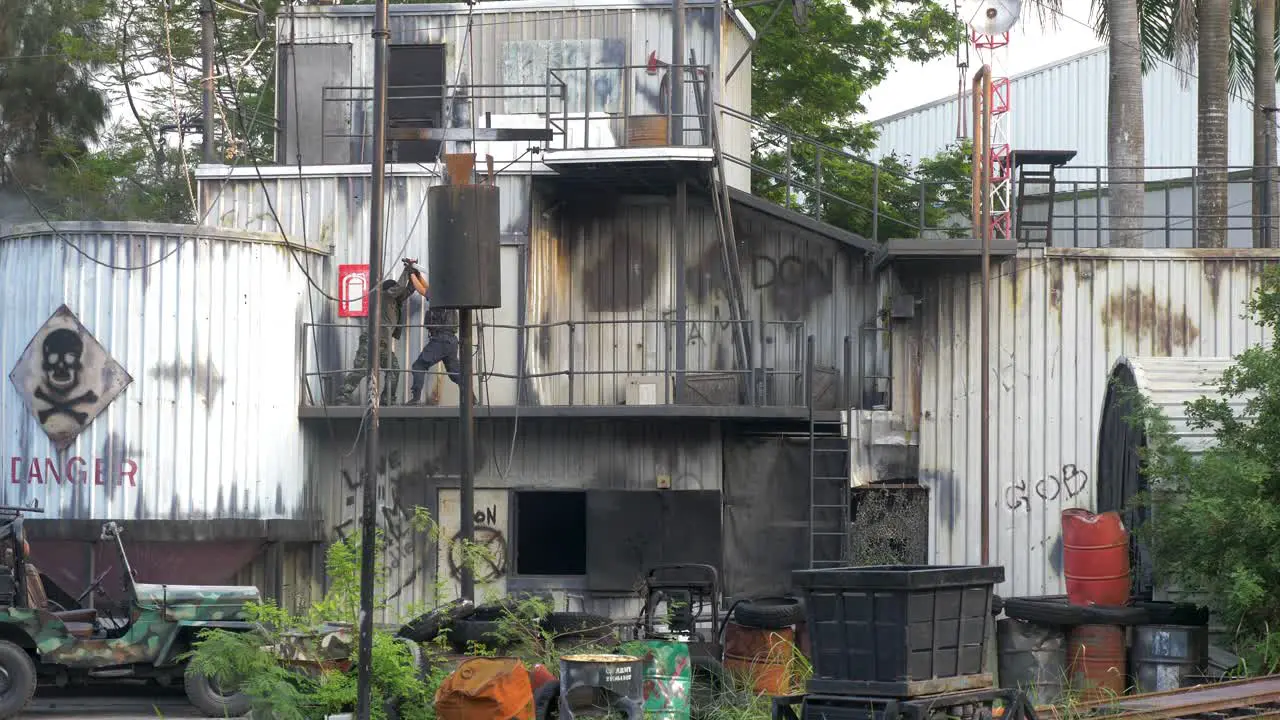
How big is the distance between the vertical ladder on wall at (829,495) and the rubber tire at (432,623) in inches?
268

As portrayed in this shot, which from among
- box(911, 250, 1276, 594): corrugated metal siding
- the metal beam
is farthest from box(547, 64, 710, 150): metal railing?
box(911, 250, 1276, 594): corrugated metal siding

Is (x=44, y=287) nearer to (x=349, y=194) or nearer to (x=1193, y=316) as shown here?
(x=349, y=194)

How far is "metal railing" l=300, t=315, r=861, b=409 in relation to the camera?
20688 mm

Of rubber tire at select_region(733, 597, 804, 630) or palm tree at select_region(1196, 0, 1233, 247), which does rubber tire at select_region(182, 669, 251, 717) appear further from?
palm tree at select_region(1196, 0, 1233, 247)

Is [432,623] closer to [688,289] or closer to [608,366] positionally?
[608,366]

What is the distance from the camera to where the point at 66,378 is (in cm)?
1914

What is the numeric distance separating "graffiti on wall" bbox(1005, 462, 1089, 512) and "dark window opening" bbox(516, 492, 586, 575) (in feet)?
18.7

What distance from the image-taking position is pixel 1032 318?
20766mm

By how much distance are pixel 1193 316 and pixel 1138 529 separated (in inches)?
234

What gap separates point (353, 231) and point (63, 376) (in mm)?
4292

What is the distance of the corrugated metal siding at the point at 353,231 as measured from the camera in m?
21.0

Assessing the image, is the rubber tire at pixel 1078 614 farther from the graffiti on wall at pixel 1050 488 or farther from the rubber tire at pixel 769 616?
the graffiti on wall at pixel 1050 488

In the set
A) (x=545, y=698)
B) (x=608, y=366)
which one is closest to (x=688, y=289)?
(x=608, y=366)

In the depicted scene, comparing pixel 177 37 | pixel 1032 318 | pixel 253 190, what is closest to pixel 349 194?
pixel 253 190
